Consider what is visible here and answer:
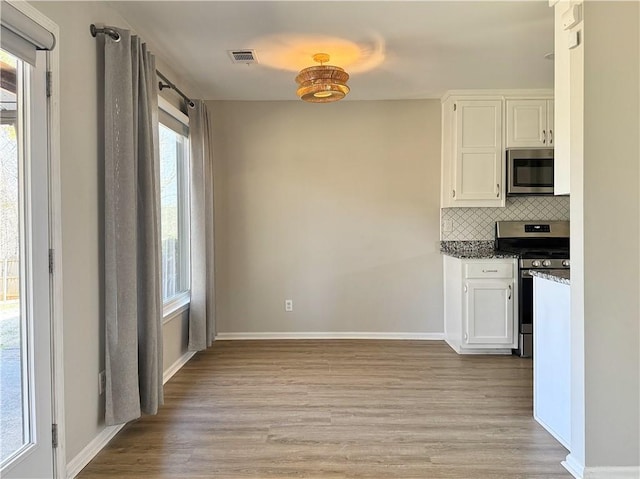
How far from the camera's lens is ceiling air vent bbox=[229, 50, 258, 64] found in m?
3.17

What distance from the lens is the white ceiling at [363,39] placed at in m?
2.54

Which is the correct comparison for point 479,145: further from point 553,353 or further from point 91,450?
point 91,450

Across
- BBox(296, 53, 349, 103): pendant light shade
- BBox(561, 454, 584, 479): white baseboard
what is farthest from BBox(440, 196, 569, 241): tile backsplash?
BBox(561, 454, 584, 479): white baseboard

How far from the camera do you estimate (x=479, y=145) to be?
418 cm

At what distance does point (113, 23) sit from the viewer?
2.55 metres

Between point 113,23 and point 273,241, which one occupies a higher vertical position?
point 113,23

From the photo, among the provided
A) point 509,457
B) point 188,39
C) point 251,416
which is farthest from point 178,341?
point 509,457

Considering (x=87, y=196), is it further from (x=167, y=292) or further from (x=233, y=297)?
(x=233, y=297)

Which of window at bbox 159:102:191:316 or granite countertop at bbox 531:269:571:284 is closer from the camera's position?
granite countertop at bbox 531:269:571:284

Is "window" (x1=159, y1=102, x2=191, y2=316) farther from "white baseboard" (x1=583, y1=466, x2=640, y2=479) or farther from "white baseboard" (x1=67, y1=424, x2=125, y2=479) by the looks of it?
"white baseboard" (x1=583, y1=466, x2=640, y2=479)

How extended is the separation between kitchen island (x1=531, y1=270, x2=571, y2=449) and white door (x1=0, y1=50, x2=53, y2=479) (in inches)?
102

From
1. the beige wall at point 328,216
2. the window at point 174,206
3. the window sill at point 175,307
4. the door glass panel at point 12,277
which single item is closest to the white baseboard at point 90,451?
the door glass panel at point 12,277

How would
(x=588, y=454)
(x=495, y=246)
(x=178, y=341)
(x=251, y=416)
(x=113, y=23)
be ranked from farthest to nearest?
(x=495, y=246) → (x=178, y=341) → (x=251, y=416) → (x=113, y=23) → (x=588, y=454)

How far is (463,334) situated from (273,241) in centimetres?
209
